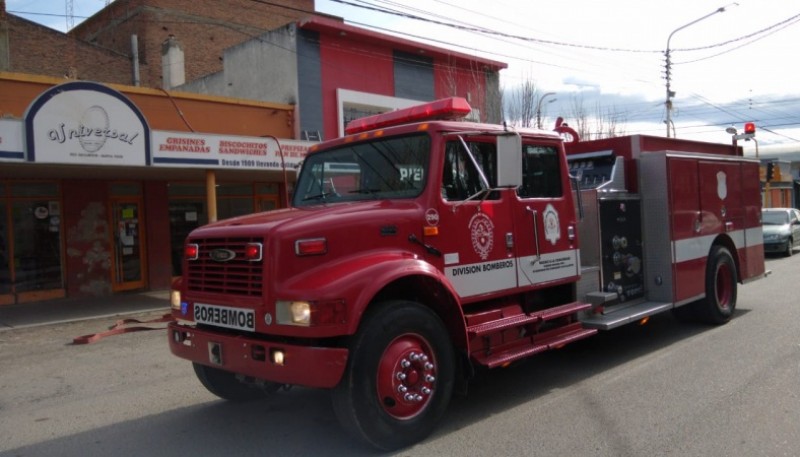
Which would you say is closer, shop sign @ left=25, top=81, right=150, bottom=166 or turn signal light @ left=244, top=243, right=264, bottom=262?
turn signal light @ left=244, top=243, right=264, bottom=262

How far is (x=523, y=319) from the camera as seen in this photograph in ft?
18.3

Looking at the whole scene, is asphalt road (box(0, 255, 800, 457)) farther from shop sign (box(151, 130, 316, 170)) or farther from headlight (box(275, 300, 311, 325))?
shop sign (box(151, 130, 316, 170))

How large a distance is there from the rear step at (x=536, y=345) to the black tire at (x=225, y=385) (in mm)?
2136

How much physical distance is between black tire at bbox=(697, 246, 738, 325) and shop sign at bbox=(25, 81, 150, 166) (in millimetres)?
9493

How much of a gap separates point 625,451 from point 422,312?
1.70m

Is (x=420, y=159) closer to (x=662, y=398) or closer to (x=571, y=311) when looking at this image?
(x=571, y=311)

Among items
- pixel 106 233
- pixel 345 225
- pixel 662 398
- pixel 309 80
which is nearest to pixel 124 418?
pixel 345 225

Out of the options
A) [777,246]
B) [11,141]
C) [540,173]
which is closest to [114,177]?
[11,141]

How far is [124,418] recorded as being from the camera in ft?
18.5

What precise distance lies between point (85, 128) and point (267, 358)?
8.34 m

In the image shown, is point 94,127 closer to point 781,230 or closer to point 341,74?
point 341,74

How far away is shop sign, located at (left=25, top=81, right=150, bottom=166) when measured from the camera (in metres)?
10.4

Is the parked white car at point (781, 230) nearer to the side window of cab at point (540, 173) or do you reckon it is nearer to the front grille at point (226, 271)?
the side window of cab at point (540, 173)

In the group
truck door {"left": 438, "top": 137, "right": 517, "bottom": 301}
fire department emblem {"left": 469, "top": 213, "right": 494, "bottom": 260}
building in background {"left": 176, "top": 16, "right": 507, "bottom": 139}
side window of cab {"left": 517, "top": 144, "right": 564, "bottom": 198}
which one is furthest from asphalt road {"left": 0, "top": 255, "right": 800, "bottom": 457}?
building in background {"left": 176, "top": 16, "right": 507, "bottom": 139}
